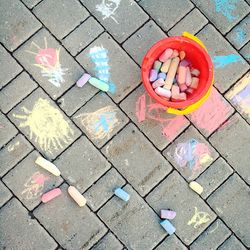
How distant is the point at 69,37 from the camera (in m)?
2.96

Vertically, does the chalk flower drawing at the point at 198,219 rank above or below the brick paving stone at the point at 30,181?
below

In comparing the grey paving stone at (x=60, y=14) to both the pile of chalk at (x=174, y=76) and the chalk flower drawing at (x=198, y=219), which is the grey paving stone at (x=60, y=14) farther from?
the chalk flower drawing at (x=198, y=219)

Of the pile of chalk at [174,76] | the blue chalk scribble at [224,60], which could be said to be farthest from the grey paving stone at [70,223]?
the blue chalk scribble at [224,60]

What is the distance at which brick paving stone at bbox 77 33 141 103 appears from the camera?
2.94 meters

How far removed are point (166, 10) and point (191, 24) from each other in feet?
0.55

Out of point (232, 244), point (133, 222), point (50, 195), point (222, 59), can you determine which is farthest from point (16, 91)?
point (232, 244)

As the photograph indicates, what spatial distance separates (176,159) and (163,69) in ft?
1.67

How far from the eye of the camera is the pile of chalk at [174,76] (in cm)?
286

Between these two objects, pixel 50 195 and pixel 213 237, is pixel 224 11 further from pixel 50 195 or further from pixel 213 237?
pixel 50 195

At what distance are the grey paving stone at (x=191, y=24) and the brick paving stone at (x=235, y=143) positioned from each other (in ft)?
1.84

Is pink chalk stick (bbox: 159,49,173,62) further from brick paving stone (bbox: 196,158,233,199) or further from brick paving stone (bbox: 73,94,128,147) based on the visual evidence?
brick paving stone (bbox: 196,158,233,199)

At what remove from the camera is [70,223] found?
9.32 feet

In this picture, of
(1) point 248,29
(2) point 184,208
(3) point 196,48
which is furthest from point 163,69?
(2) point 184,208

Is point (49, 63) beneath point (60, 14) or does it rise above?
beneath
